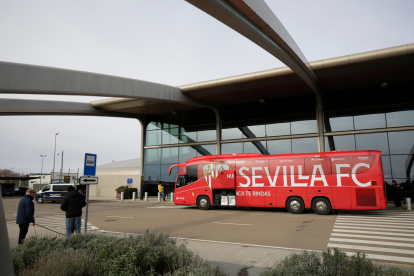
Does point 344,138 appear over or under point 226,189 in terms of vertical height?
over

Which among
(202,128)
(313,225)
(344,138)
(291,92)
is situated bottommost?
(313,225)

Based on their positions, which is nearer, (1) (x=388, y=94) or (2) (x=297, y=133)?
(1) (x=388, y=94)

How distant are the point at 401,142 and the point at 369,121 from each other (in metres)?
2.65

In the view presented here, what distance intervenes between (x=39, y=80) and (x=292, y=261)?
65.2 ft

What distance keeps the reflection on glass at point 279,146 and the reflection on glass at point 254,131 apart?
115 centimetres

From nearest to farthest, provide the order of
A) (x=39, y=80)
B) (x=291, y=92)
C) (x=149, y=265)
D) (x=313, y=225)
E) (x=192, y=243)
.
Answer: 1. (x=149, y=265)
2. (x=192, y=243)
3. (x=313, y=225)
4. (x=39, y=80)
5. (x=291, y=92)

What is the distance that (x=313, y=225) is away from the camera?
12016 mm

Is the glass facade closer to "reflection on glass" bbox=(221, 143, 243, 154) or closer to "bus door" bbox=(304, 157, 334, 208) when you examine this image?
"reflection on glass" bbox=(221, 143, 243, 154)

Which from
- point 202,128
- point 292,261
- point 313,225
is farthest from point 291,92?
point 292,261

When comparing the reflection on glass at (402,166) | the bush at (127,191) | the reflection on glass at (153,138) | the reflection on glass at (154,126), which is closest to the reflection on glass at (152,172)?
the bush at (127,191)

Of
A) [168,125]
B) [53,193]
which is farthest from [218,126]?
[53,193]

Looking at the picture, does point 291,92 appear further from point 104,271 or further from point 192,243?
point 104,271

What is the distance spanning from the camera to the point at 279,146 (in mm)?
25375

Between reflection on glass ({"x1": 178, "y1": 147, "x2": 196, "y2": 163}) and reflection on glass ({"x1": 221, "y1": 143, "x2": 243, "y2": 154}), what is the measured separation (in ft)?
11.3
